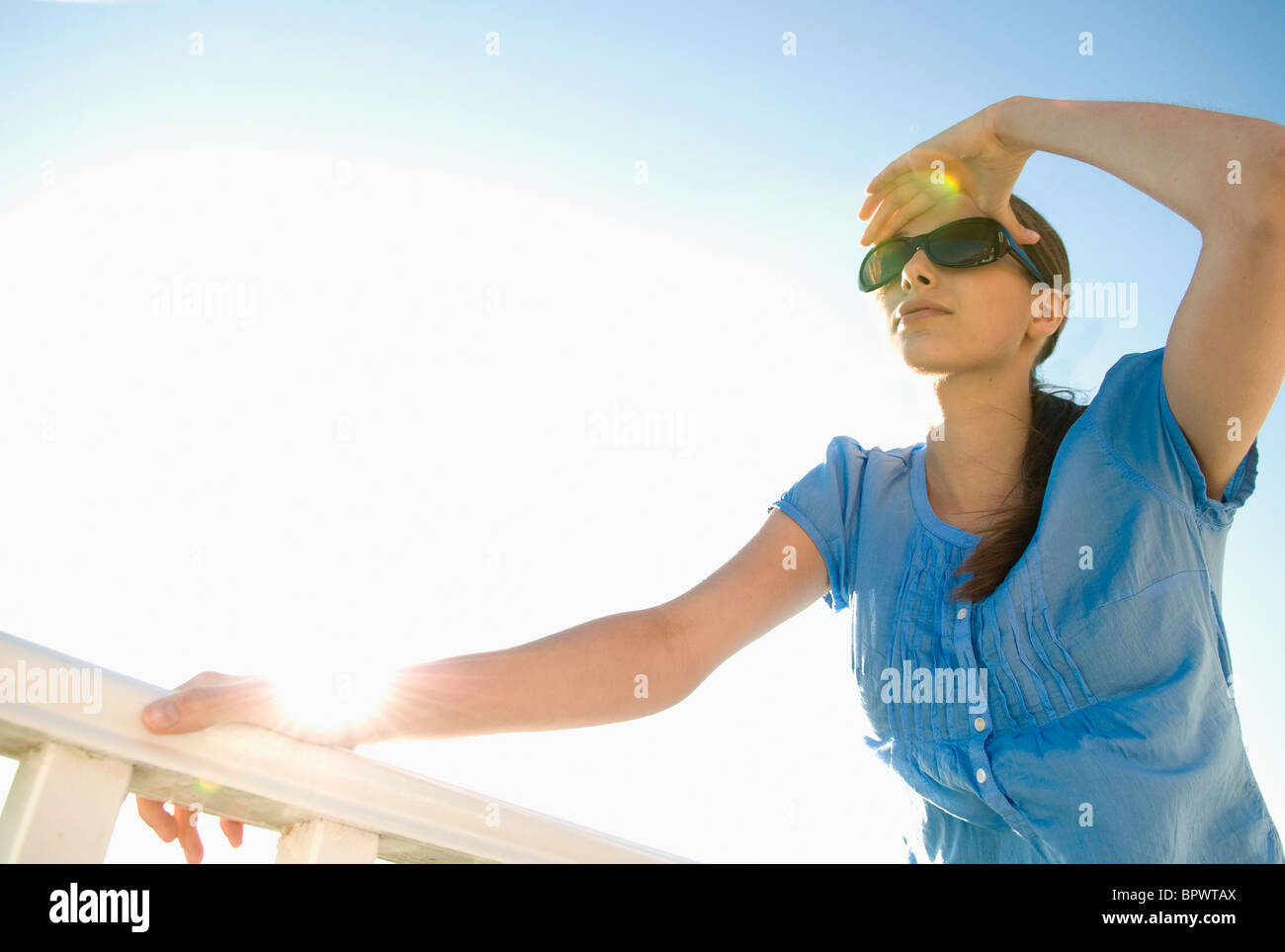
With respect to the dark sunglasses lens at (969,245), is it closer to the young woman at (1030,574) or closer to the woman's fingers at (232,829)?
the young woman at (1030,574)

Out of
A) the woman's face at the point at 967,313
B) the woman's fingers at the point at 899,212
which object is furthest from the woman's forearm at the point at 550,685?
the woman's fingers at the point at 899,212

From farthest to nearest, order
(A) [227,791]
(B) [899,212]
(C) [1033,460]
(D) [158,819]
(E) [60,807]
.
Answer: (B) [899,212]
(C) [1033,460]
(D) [158,819]
(A) [227,791]
(E) [60,807]

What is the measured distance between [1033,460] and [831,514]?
0.52 m

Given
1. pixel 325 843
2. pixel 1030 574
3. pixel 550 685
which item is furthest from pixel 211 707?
pixel 1030 574

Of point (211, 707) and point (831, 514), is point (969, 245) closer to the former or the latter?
point (831, 514)

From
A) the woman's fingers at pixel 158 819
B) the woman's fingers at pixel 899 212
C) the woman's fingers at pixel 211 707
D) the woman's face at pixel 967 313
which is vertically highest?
the woman's fingers at pixel 899 212

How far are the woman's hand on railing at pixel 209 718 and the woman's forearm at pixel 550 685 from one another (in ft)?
0.41

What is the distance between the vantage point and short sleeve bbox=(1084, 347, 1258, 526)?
1.74 metres

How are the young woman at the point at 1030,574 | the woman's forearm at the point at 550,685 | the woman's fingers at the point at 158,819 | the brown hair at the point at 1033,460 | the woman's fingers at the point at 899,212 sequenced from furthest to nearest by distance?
the woman's fingers at the point at 899,212 < the brown hair at the point at 1033,460 < the young woman at the point at 1030,574 < the woman's forearm at the point at 550,685 < the woman's fingers at the point at 158,819

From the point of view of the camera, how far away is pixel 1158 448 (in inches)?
69.3

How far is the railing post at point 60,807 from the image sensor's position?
85cm
